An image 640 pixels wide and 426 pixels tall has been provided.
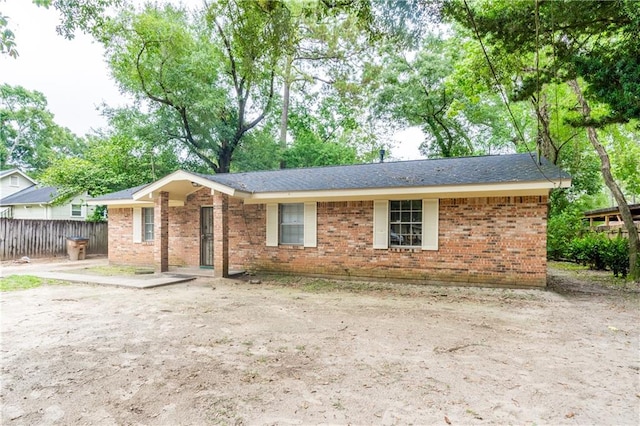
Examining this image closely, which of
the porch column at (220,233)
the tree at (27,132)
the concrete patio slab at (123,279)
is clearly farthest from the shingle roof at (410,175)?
the tree at (27,132)

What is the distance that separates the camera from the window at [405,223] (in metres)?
9.16

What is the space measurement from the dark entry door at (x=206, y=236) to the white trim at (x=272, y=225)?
2.18m

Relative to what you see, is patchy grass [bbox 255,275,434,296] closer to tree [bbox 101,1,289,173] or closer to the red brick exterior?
the red brick exterior

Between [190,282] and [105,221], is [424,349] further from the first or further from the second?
[105,221]

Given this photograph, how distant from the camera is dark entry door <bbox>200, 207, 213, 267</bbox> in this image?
11561mm

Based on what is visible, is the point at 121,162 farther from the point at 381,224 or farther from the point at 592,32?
the point at 592,32

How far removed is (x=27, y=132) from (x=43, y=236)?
29235 mm

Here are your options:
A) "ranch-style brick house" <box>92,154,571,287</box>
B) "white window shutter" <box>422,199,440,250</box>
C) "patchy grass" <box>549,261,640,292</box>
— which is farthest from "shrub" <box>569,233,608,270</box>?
"white window shutter" <box>422,199,440,250</box>

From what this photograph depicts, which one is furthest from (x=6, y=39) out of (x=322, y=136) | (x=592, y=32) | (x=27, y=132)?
(x=27, y=132)

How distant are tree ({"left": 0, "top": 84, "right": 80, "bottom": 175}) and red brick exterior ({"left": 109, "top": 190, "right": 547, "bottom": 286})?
33.2 m

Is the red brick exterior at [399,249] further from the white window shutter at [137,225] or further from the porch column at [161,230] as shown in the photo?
the white window shutter at [137,225]

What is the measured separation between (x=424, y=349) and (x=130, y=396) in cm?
325

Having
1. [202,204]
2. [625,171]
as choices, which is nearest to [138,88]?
[202,204]

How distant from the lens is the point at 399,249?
9242 millimetres
